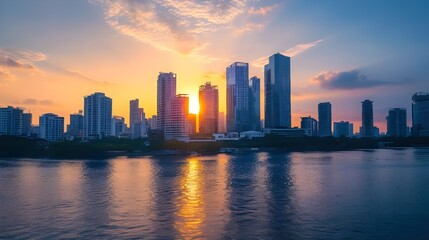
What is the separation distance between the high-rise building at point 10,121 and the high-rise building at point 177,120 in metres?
76.2

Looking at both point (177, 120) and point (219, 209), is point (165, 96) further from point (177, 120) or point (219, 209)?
point (219, 209)

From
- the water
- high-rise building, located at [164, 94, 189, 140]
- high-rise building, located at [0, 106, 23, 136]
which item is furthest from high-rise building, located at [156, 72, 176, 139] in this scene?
the water

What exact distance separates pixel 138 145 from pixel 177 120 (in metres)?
54.5

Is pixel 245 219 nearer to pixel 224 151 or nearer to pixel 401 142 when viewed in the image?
pixel 224 151

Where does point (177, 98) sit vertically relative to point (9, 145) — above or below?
above

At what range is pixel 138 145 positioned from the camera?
416 feet

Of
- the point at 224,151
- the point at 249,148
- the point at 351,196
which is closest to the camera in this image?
the point at 351,196

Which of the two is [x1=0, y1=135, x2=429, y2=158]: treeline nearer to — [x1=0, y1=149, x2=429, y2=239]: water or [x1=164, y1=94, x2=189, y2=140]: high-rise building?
[x1=164, y1=94, x2=189, y2=140]: high-rise building

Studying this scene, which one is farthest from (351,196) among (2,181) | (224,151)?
(224,151)

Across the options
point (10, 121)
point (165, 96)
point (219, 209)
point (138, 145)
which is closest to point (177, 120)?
point (165, 96)

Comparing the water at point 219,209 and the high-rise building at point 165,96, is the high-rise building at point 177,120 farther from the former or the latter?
the water at point 219,209

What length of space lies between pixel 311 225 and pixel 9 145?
4384 inches

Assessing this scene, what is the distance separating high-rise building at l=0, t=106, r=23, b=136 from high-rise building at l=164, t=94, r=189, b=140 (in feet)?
250

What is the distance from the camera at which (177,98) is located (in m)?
184
